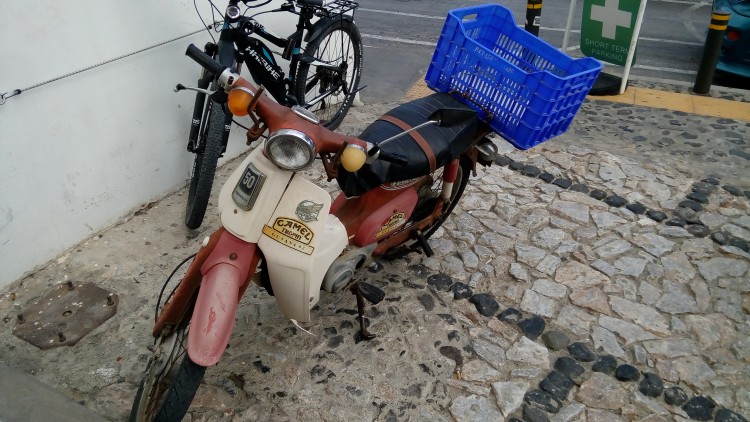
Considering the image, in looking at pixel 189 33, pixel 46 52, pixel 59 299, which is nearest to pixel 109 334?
pixel 59 299

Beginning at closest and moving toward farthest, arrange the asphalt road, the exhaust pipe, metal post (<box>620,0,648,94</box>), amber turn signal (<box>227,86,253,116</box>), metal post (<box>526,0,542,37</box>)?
amber turn signal (<box>227,86,253,116</box>) → the exhaust pipe → metal post (<box>620,0,648,94</box>) → metal post (<box>526,0,542,37</box>) → the asphalt road

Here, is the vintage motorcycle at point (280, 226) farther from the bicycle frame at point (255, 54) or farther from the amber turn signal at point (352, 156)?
the bicycle frame at point (255, 54)

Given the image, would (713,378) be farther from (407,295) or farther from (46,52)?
(46,52)

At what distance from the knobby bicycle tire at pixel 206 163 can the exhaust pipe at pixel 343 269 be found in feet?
4.11

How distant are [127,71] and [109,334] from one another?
1669 mm

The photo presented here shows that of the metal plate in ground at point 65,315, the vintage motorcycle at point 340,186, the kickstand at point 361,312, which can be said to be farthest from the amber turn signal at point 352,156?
the metal plate in ground at point 65,315

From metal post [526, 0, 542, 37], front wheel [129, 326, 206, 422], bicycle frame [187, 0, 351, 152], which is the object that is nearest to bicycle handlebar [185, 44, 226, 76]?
bicycle frame [187, 0, 351, 152]

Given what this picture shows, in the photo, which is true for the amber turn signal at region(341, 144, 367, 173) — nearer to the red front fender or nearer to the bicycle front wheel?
the red front fender

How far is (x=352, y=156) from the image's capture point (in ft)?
8.17

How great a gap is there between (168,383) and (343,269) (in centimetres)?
92

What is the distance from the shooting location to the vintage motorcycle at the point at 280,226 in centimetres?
238

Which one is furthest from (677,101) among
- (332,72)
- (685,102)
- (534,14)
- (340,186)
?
(340,186)

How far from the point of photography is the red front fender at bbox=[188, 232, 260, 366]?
229cm

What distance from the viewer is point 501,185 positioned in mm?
4844
